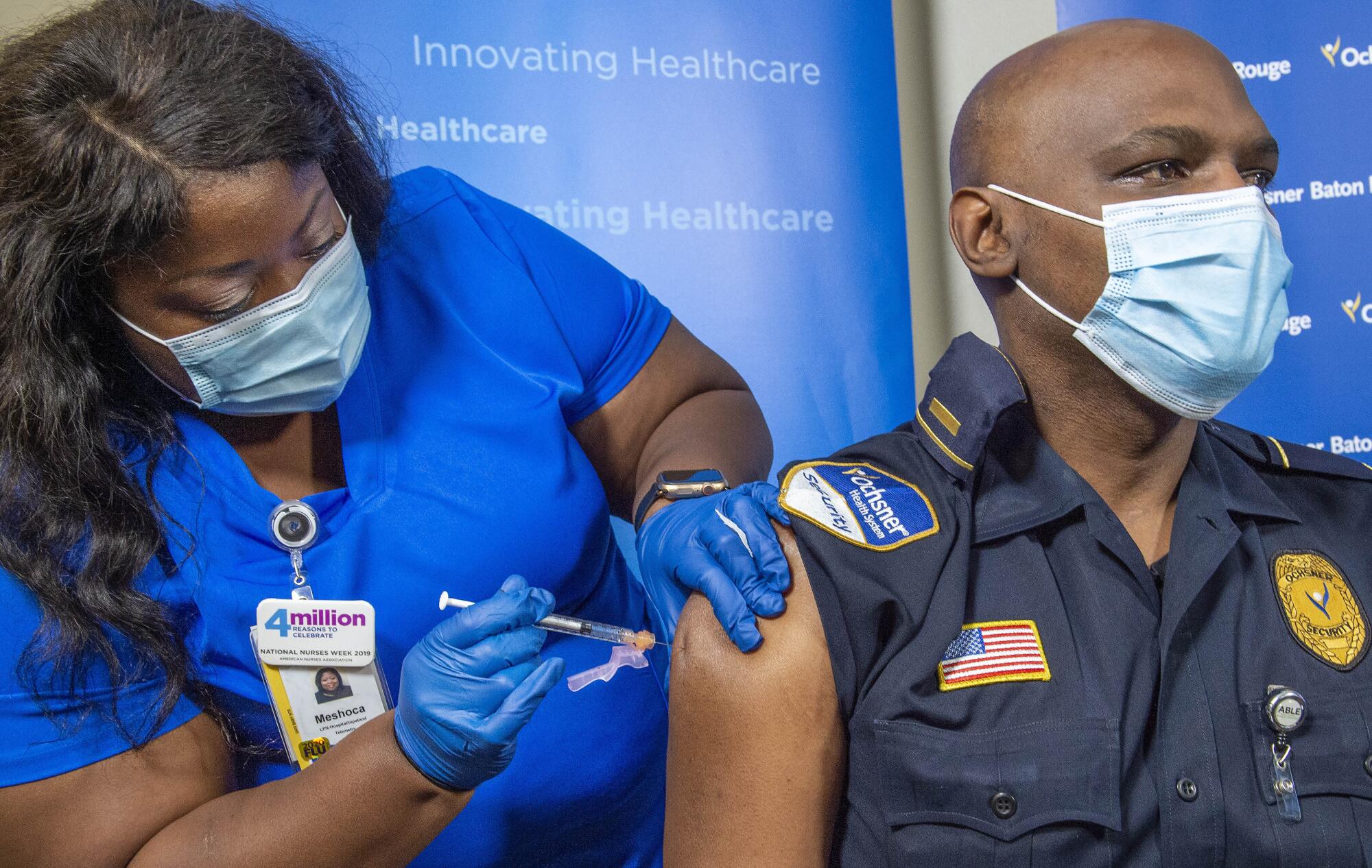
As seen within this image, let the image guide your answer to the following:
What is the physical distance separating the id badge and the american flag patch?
0.73 m

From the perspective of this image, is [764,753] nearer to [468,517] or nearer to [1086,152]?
[468,517]

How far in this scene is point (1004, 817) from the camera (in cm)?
112

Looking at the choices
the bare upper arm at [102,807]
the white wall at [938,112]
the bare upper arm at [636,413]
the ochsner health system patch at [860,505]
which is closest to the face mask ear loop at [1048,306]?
the ochsner health system patch at [860,505]

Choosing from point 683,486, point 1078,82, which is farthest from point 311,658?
point 1078,82

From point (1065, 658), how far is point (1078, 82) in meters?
0.66

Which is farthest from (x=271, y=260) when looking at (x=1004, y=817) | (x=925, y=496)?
(x=1004, y=817)

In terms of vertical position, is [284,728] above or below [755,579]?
below

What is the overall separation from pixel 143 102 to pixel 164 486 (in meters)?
0.48

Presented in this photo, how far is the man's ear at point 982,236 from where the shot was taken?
1322 mm

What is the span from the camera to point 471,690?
1.26 meters

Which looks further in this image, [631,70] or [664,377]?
[631,70]

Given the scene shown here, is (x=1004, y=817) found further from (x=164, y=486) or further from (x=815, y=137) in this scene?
(x=815, y=137)

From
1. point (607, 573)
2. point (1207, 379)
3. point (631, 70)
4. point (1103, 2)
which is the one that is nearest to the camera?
point (1207, 379)

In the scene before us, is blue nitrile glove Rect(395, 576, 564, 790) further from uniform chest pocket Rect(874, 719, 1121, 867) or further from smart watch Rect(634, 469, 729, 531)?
uniform chest pocket Rect(874, 719, 1121, 867)
